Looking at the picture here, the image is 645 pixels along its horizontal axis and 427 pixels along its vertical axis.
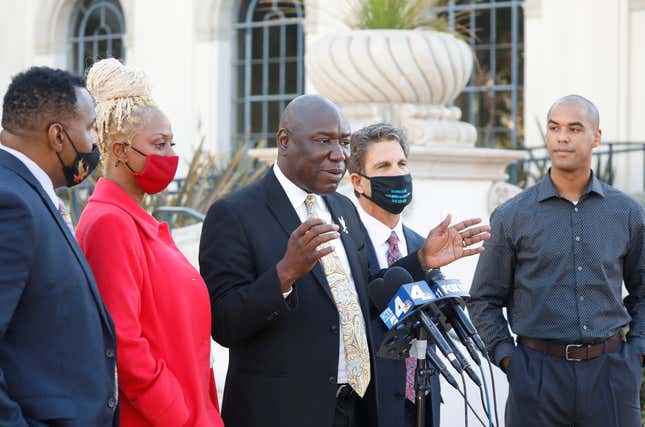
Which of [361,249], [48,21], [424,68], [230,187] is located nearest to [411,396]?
[361,249]

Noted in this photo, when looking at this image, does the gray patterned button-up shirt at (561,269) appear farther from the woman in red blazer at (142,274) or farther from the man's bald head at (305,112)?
the woman in red blazer at (142,274)

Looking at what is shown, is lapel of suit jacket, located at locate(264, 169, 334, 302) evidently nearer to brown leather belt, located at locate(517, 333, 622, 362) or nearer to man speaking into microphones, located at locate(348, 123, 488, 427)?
man speaking into microphones, located at locate(348, 123, 488, 427)

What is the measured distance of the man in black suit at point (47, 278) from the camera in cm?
289

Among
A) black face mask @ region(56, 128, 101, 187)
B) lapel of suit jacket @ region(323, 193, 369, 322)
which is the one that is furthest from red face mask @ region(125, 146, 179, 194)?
lapel of suit jacket @ region(323, 193, 369, 322)

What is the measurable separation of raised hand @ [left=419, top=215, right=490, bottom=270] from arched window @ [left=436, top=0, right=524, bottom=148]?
12.0m

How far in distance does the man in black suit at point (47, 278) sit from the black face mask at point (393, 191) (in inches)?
60.8

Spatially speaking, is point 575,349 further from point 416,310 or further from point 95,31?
point 95,31

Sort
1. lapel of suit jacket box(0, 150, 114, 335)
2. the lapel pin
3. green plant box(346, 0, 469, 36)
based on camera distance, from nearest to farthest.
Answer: lapel of suit jacket box(0, 150, 114, 335) < the lapel pin < green plant box(346, 0, 469, 36)

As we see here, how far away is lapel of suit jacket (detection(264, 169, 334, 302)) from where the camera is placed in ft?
12.7

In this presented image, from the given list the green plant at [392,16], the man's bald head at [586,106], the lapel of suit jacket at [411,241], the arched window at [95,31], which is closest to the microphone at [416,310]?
the lapel of suit jacket at [411,241]

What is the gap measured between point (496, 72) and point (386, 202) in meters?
11.8

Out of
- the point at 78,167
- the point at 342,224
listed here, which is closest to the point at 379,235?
the point at 342,224

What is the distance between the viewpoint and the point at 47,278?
9.78 feet

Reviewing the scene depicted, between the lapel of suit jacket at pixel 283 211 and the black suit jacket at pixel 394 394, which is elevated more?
the lapel of suit jacket at pixel 283 211
